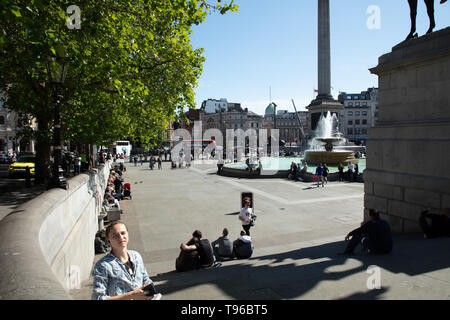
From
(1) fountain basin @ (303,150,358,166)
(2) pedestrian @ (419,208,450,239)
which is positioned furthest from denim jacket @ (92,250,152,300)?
(1) fountain basin @ (303,150,358,166)

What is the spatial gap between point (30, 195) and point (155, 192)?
9.52m

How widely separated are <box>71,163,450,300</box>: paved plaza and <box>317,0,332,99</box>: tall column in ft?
123

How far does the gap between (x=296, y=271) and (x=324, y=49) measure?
52.2m

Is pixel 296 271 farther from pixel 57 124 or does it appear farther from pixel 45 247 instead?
pixel 57 124

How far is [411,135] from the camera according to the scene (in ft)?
28.9

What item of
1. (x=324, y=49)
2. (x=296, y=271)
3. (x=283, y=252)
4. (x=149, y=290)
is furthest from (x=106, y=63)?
(x=324, y=49)

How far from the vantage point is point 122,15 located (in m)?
10.8

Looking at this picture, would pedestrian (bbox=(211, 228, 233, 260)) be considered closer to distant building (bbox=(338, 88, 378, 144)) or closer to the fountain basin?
the fountain basin

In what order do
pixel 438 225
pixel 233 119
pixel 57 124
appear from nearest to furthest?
pixel 438 225 < pixel 57 124 < pixel 233 119

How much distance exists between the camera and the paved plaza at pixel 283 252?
4.88 metres

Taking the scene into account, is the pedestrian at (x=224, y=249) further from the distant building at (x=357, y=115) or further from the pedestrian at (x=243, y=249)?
the distant building at (x=357, y=115)

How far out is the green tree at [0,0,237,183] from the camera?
341 inches

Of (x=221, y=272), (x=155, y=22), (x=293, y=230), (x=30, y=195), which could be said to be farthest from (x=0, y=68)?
(x=293, y=230)

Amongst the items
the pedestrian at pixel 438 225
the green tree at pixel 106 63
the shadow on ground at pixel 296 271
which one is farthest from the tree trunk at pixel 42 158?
the pedestrian at pixel 438 225
